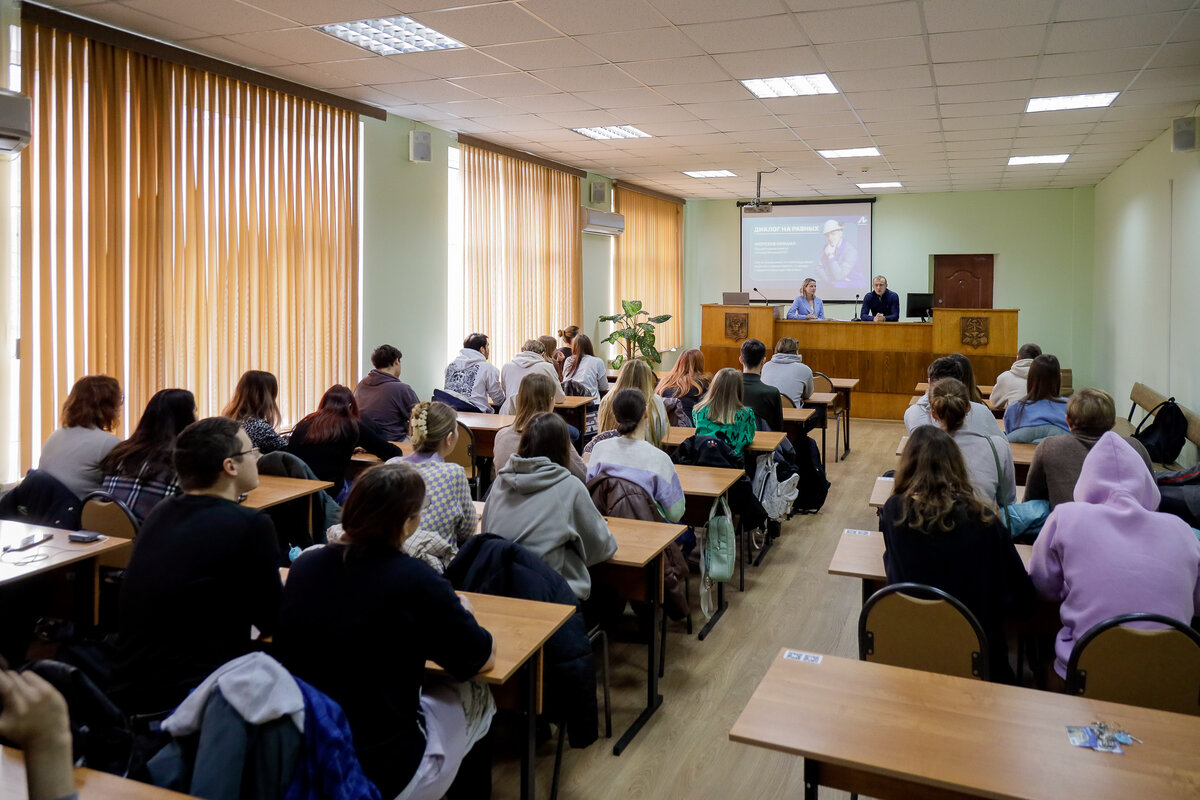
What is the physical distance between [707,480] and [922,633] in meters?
1.96

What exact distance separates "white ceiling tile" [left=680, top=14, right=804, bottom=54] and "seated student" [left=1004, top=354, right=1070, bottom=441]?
2356mm

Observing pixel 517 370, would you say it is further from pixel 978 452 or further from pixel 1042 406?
pixel 978 452

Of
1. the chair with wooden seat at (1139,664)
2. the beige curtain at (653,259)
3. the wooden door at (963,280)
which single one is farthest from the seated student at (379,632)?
the wooden door at (963,280)

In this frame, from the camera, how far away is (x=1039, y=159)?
9953 millimetres

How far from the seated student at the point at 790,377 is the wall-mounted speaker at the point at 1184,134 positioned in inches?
127

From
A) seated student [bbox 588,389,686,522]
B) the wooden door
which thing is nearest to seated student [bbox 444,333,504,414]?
seated student [bbox 588,389,686,522]

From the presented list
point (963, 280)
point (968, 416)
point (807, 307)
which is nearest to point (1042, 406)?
point (968, 416)

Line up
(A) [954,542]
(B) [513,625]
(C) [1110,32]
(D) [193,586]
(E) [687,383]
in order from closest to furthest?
(D) [193,586] → (B) [513,625] → (A) [954,542] → (C) [1110,32] → (E) [687,383]

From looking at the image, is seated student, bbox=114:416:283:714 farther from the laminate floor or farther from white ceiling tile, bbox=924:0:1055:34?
white ceiling tile, bbox=924:0:1055:34

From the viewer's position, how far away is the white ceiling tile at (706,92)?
6.48 m

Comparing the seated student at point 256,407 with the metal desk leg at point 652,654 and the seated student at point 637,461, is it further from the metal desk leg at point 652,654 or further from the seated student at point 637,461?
the metal desk leg at point 652,654

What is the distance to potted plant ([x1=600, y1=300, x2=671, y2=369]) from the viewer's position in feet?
38.3

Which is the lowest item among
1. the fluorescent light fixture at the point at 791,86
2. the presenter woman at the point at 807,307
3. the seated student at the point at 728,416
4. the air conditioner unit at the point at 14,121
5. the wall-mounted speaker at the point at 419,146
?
the seated student at the point at 728,416

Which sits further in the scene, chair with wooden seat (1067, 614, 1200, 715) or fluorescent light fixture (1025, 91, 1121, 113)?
fluorescent light fixture (1025, 91, 1121, 113)
